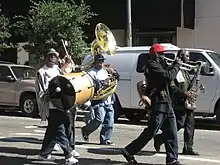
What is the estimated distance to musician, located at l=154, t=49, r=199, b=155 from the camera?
9.22 meters

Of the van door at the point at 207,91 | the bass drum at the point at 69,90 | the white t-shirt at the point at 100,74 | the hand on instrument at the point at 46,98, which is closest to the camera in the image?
the bass drum at the point at 69,90

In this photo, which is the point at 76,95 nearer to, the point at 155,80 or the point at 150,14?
the point at 155,80

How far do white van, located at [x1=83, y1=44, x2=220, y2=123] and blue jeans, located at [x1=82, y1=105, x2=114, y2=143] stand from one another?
3.97m

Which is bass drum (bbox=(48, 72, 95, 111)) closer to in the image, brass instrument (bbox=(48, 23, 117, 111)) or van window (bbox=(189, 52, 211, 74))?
brass instrument (bbox=(48, 23, 117, 111))

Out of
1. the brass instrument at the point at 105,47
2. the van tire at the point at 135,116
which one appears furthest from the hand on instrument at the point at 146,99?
the van tire at the point at 135,116

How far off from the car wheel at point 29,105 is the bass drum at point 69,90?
8.63 meters

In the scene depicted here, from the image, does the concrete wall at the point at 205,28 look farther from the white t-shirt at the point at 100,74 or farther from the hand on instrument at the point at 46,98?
the hand on instrument at the point at 46,98

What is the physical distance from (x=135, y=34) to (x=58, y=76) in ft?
51.4

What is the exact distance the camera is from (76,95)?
26.8ft

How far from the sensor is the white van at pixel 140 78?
1395 cm

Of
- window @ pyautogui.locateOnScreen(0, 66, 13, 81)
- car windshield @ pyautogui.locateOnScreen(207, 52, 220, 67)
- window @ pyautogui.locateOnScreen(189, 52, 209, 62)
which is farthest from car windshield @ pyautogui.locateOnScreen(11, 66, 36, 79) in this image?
car windshield @ pyautogui.locateOnScreen(207, 52, 220, 67)

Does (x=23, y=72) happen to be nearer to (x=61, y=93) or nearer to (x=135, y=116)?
(x=135, y=116)

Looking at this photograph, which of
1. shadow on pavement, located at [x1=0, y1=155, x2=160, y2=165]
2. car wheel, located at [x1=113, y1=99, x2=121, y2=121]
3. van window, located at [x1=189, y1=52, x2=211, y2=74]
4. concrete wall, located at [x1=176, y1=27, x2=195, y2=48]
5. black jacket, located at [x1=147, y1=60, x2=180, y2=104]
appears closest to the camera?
black jacket, located at [x1=147, y1=60, x2=180, y2=104]

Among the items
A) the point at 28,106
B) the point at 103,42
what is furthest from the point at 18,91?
the point at 103,42
